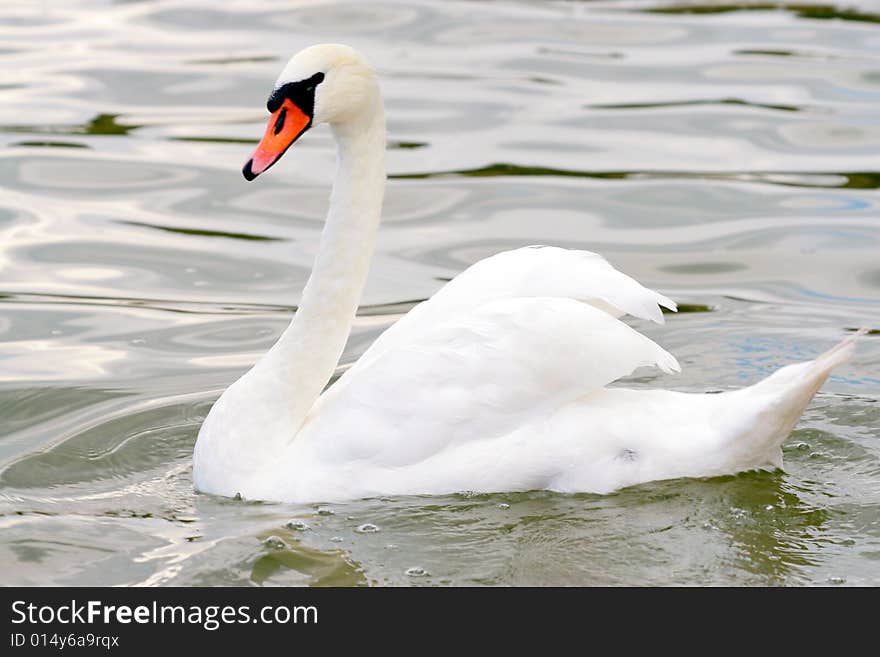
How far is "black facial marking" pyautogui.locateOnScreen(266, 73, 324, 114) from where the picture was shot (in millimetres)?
5941

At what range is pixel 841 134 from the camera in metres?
12.0

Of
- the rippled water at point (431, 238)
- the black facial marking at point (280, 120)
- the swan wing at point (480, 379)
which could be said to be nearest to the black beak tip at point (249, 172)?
the black facial marking at point (280, 120)

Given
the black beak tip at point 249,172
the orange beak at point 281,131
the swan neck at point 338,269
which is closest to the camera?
the black beak tip at point 249,172

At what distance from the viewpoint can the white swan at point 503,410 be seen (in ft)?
19.0

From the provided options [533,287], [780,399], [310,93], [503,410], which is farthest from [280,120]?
[780,399]

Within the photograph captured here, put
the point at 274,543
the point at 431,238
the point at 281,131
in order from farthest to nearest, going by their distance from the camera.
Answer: the point at 431,238, the point at 281,131, the point at 274,543

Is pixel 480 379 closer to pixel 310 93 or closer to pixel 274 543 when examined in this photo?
pixel 274 543

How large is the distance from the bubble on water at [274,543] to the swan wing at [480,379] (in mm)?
433

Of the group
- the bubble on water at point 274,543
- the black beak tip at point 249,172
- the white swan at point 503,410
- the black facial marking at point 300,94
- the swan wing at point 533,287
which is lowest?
the bubble on water at point 274,543

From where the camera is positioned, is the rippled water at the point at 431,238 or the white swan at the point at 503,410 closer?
the rippled water at the point at 431,238

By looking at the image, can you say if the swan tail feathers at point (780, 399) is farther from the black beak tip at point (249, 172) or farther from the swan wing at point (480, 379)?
the black beak tip at point (249, 172)

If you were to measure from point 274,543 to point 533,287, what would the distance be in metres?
1.40

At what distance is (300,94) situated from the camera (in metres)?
5.96
